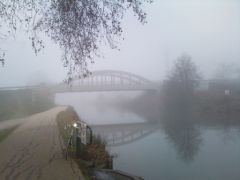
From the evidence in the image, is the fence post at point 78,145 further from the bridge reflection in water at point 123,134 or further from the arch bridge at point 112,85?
the arch bridge at point 112,85

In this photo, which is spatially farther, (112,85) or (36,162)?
(112,85)

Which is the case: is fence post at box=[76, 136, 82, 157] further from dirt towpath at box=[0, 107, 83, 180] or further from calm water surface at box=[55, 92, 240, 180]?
calm water surface at box=[55, 92, 240, 180]

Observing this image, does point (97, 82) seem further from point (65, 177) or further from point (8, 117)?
point (65, 177)

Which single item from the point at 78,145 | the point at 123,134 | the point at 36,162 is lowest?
the point at 123,134

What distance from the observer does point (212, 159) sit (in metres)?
17.8

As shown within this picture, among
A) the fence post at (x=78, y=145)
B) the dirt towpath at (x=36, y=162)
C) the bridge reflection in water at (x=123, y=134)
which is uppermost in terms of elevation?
the fence post at (x=78, y=145)

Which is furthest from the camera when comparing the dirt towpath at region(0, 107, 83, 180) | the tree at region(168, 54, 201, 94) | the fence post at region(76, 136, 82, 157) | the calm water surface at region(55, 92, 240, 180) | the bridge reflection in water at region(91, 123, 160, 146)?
the tree at region(168, 54, 201, 94)

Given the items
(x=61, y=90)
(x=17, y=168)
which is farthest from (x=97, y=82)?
(x=17, y=168)

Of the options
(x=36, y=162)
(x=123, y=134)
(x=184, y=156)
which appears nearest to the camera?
(x=36, y=162)

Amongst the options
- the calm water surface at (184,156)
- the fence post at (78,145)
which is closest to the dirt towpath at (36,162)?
the fence post at (78,145)

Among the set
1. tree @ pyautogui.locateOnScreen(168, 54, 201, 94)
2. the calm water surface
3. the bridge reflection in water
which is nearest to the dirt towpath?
the calm water surface

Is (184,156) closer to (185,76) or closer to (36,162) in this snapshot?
(36,162)

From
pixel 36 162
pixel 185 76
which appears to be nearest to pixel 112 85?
pixel 185 76

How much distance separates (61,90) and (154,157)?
56747 mm
